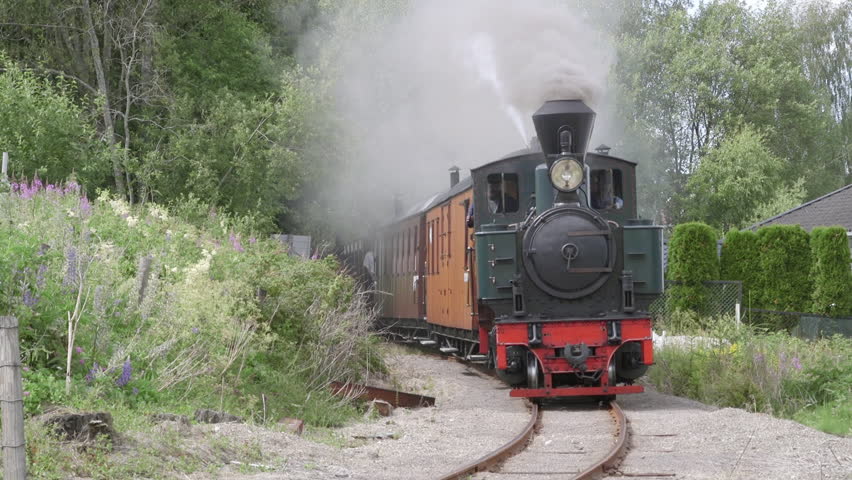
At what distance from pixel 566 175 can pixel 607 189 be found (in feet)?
4.46

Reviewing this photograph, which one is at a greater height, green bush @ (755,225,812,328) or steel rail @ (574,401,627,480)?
green bush @ (755,225,812,328)

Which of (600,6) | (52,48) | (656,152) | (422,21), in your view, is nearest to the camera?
(52,48)

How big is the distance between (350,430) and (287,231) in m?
19.4

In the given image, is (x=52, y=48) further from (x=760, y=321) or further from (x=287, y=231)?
(x=760, y=321)

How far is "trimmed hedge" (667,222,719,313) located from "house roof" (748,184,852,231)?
5503mm

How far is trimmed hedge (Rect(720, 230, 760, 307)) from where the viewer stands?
71.4 feet

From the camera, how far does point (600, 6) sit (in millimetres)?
39812

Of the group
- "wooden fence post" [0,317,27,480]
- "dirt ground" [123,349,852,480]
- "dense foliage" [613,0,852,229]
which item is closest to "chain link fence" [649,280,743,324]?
"dirt ground" [123,349,852,480]

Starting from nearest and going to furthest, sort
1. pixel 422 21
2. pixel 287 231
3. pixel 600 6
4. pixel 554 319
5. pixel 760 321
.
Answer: pixel 554 319
pixel 760 321
pixel 422 21
pixel 287 231
pixel 600 6

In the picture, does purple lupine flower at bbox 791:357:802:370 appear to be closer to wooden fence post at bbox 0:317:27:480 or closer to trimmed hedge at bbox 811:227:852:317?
trimmed hedge at bbox 811:227:852:317

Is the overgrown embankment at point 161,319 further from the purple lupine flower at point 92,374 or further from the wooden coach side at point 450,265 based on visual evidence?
the wooden coach side at point 450,265

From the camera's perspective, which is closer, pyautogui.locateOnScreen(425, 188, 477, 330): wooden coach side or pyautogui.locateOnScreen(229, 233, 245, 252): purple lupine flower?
pyautogui.locateOnScreen(229, 233, 245, 252): purple lupine flower

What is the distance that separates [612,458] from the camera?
26.9 ft

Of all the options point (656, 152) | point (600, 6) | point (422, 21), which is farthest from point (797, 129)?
point (422, 21)
